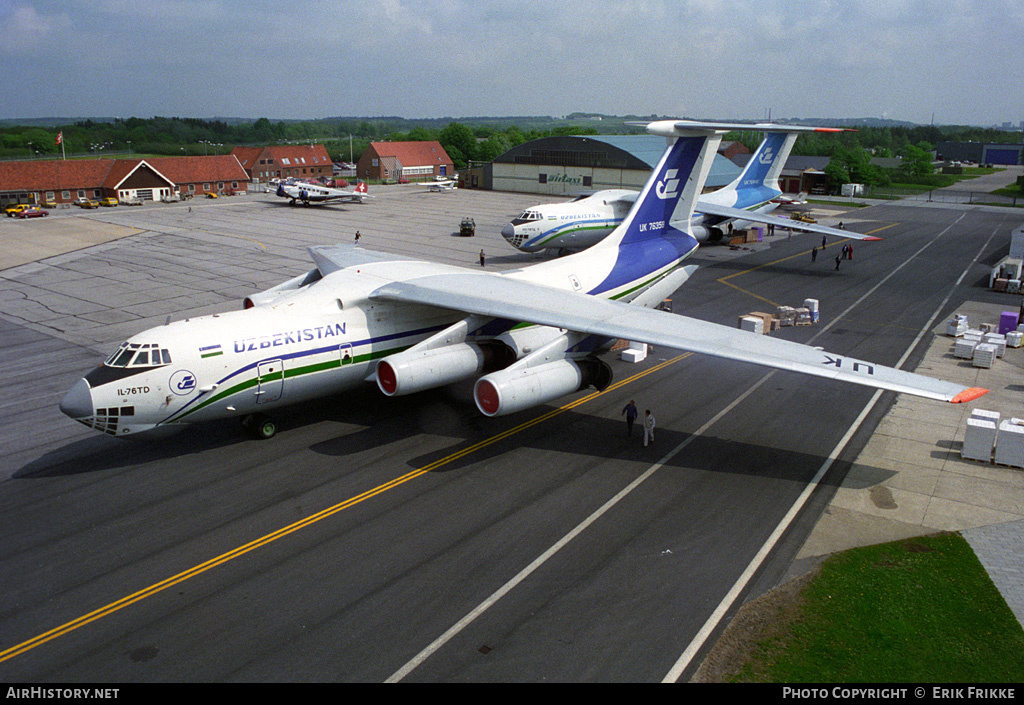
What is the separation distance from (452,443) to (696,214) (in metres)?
38.9

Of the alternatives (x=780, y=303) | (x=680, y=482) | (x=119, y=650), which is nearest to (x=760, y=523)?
(x=680, y=482)

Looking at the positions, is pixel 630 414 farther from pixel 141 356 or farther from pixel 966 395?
pixel 141 356

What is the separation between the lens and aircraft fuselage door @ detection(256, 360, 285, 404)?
19.5 metres

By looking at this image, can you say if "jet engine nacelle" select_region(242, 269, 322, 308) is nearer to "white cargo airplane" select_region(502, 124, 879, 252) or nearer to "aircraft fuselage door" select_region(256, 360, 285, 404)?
"aircraft fuselage door" select_region(256, 360, 285, 404)

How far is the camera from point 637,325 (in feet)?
64.5

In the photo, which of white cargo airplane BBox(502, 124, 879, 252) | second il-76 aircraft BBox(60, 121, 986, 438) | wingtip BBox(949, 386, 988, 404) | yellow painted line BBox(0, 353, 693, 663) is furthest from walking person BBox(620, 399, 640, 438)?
white cargo airplane BBox(502, 124, 879, 252)

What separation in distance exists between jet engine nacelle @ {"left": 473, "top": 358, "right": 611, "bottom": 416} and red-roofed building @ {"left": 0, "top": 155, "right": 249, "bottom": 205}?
7821 cm

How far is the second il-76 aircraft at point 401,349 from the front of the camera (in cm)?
1788

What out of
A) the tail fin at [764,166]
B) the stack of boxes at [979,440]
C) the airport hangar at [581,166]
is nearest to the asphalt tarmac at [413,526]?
the stack of boxes at [979,440]

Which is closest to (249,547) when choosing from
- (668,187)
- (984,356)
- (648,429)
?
(648,429)

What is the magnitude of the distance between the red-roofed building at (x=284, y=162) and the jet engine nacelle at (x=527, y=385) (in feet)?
362

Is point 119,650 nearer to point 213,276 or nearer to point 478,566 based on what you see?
point 478,566

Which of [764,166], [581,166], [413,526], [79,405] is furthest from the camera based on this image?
[581,166]

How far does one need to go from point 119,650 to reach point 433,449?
31.7 ft
